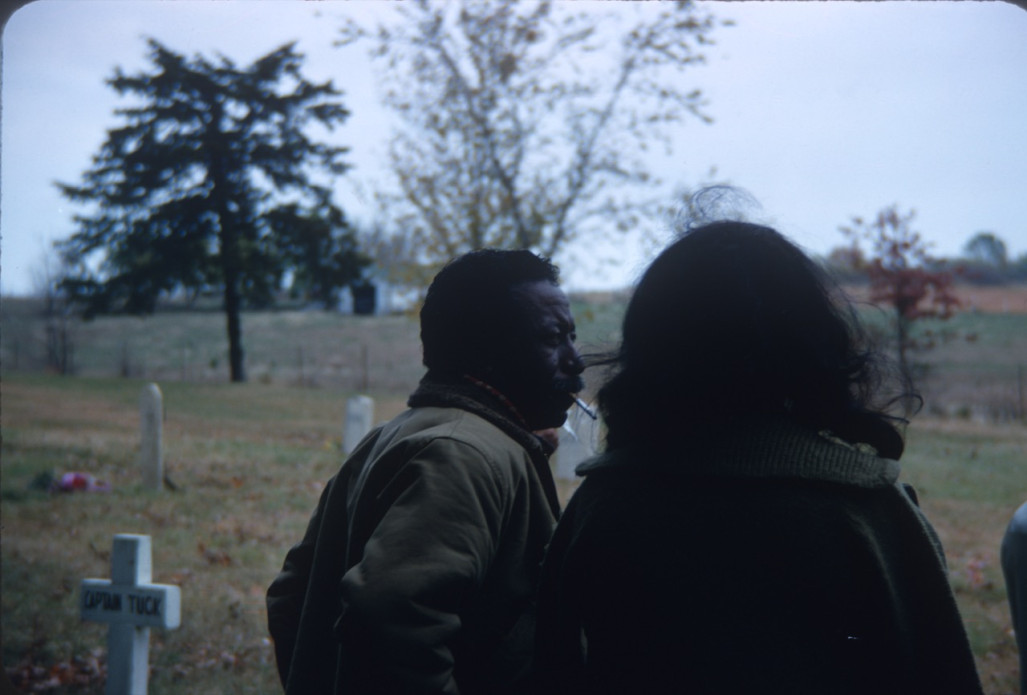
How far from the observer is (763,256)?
1606mm

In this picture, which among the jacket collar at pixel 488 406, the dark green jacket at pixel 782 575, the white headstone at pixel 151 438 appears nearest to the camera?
the dark green jacket at pixel 782 575

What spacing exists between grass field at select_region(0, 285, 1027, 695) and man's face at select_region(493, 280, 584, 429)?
4.0 inches

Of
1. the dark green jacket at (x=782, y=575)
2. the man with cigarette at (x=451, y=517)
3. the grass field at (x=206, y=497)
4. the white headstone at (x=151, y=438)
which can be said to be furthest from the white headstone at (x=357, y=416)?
the dark green jacket at (x=782, y=575)


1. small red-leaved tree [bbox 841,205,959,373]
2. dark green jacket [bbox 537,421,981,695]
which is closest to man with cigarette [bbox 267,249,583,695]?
dark green jacket [bbox 537,421,981,695]

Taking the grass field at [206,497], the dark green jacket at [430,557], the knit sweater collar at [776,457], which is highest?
the knit sweater collar at [776,457]

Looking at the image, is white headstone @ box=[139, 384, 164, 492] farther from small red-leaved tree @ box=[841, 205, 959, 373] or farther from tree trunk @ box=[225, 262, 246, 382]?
small red-leaved tree @ box=[841, 205, 959, 373]

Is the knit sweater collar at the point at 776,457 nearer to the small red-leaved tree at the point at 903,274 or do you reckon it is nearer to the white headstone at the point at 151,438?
the white headstone at the point at 151,438

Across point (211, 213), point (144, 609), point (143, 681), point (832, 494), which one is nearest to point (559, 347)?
point (832, 494)

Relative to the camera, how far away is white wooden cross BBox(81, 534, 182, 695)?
430 centimetres

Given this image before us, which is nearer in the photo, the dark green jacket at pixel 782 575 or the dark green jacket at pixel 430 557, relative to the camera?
the dark green jacket at pixel 782 575

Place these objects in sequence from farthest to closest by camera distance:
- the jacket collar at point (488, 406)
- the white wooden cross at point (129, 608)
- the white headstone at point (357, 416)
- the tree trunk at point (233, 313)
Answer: the white headstone at point (357, 416) < the tree trunk at point (233, 313) < the white wooden cross at point (129, 608) < the jacket collar at point (488, 406)

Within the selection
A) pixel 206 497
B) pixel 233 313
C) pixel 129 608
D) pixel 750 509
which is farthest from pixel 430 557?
pixel 233 313

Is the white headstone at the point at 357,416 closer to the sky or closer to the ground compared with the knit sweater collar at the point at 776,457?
closer to the ground

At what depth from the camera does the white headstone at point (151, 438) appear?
962 centimetres
